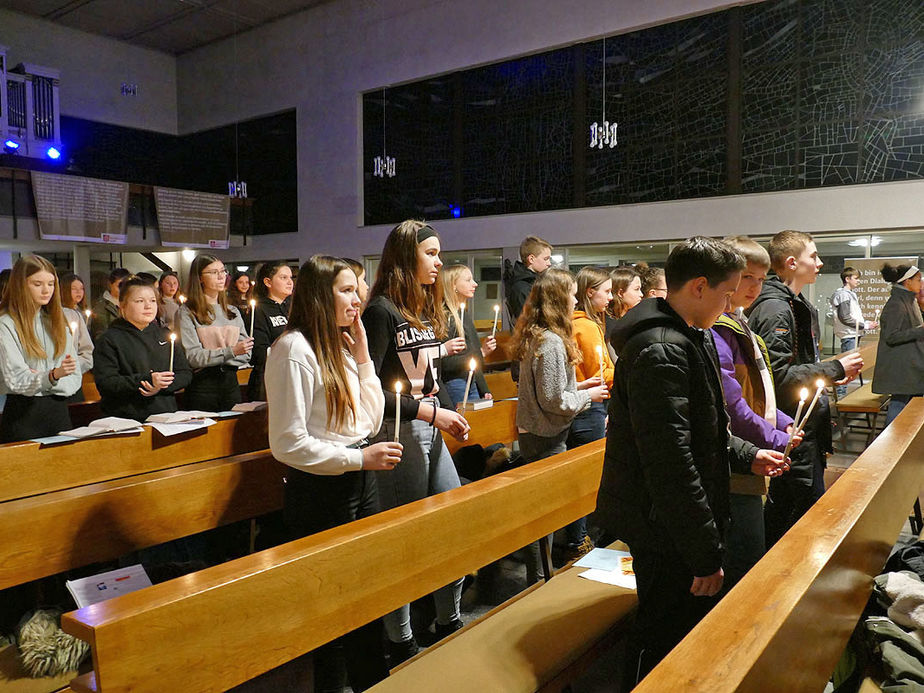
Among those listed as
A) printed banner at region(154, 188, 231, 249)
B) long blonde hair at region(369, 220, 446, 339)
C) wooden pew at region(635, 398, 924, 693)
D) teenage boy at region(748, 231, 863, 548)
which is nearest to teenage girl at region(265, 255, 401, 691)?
long blonde hair at region(369, 220, 446, 339)

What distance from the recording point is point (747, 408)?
2367 millimetres

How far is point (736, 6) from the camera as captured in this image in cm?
828

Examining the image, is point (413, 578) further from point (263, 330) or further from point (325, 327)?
point (263, 330)

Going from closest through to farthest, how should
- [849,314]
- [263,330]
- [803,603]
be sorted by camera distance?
1. [803,603]
2. [263,330]
3. [849,314]

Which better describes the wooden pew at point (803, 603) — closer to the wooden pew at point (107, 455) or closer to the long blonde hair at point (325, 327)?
the long blonde hair at point (325, 327)

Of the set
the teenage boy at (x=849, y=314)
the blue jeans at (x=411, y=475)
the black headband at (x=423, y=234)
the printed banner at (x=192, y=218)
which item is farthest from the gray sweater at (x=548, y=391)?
the printed banner at (x=192, y=218)

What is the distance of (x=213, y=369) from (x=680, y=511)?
313 centimetres

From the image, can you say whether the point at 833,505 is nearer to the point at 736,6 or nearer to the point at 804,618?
the point at 804,618

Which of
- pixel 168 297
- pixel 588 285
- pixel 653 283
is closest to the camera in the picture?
pixel 588 285

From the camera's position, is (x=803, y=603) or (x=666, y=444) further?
(x=666, y=444)

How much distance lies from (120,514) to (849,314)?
756 centimetres

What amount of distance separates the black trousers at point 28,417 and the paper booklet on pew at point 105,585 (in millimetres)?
1692

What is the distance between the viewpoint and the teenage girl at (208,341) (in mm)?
4059

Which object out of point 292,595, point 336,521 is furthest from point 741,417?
point 292,595
